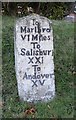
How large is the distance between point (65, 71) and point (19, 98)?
57.7 inches

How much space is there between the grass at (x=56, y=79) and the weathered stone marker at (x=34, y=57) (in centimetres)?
23

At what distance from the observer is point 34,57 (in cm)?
575

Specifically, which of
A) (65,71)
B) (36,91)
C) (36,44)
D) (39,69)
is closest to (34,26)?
(36,44)

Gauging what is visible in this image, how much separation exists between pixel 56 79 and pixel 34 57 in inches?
40.5

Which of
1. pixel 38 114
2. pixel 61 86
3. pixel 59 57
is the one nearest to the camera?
pixel 38 114

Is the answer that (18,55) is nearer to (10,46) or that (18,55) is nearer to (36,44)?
(36,44)

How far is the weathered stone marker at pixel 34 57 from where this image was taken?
5641mm

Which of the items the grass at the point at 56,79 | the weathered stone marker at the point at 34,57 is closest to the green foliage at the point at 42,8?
the grass at the point at 56,79

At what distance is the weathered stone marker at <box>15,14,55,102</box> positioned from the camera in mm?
5641

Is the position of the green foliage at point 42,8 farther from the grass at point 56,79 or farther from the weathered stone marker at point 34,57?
the weathered stone marker at point 34,57

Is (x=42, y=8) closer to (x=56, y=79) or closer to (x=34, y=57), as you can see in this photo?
(x=56, y=79)

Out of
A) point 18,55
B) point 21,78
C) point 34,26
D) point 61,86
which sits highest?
point 34,26

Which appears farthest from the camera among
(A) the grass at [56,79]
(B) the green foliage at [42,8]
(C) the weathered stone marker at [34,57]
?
(B) the green foliage at [42,8]

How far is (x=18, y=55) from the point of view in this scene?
18.5 feet
